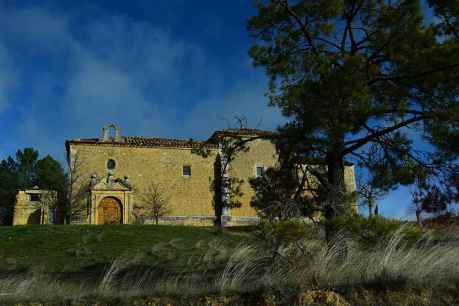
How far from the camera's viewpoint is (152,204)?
28.6m

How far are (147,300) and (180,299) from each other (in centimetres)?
36

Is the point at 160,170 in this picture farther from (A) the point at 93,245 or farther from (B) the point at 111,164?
(A) the point at 93,245

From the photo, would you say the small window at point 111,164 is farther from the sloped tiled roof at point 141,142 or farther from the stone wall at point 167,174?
the sloped tiled roof at point 141,142

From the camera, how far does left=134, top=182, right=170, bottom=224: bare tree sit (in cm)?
2841

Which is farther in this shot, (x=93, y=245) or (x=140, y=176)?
(x=140, y=176)

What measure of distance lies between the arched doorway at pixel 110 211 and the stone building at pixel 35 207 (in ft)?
16.2

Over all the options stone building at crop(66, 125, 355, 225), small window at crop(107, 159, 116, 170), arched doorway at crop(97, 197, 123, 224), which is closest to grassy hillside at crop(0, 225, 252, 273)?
arched doorway at crop(97, 197, 123, 224)

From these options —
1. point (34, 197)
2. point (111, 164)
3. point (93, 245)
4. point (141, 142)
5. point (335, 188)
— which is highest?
point (141, 142)

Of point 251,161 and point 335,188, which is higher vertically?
point 251,161

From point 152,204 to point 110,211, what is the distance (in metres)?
2.78

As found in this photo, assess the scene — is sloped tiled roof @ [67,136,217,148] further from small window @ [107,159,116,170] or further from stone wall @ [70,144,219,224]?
small window @ [107,159,116,170]

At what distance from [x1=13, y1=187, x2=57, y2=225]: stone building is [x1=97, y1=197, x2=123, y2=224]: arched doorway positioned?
4.94 m

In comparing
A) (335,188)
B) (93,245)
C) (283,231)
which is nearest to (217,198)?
(93,245)

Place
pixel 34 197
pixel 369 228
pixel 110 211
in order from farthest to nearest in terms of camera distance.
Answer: pixel 34 197 < pixel 110 211 < pixel 369 228
